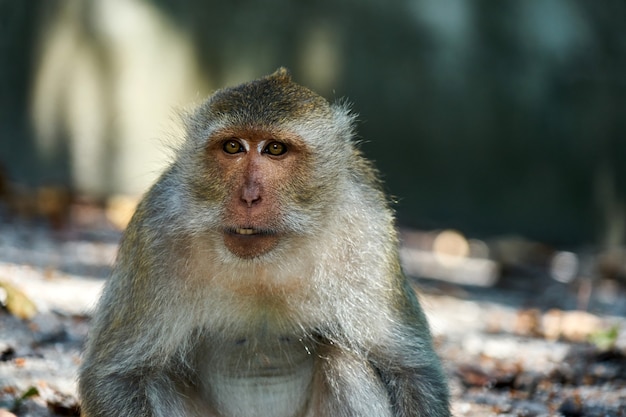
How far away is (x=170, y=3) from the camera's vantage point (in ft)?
36.6

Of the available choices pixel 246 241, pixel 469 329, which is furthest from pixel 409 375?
pixel 469 329

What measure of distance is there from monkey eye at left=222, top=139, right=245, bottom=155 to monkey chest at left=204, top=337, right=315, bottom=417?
78 cm

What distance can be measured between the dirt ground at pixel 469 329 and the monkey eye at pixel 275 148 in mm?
1473

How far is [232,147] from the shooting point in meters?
3.96

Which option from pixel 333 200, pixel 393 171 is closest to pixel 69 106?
pixel 393 171

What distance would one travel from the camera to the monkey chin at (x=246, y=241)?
3723mm

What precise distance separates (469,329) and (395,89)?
4.86m

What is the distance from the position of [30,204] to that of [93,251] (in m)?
1.81

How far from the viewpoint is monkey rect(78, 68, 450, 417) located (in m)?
3.89

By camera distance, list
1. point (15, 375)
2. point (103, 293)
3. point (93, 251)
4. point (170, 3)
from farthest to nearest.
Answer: point (170, 3) < point (93, 251) < point (15, 375) < point (103, 293)

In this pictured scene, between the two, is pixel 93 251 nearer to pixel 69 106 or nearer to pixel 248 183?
pixel 69 106

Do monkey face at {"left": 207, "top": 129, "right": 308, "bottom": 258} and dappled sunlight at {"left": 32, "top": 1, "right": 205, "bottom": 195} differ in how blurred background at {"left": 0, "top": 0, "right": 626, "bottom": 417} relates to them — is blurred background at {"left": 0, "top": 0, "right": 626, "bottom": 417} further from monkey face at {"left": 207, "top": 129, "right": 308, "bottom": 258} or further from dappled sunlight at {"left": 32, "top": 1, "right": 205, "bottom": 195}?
monkey face at {"left": 207, "top": 129, "right": 308, "bottom": 258}

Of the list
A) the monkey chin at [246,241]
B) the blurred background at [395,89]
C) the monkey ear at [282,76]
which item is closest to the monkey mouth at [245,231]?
the monkey chin at [246,241]

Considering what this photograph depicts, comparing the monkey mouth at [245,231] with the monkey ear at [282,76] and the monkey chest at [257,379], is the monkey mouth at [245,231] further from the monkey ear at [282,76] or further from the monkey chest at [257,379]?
the monkey ear at [282,76]
